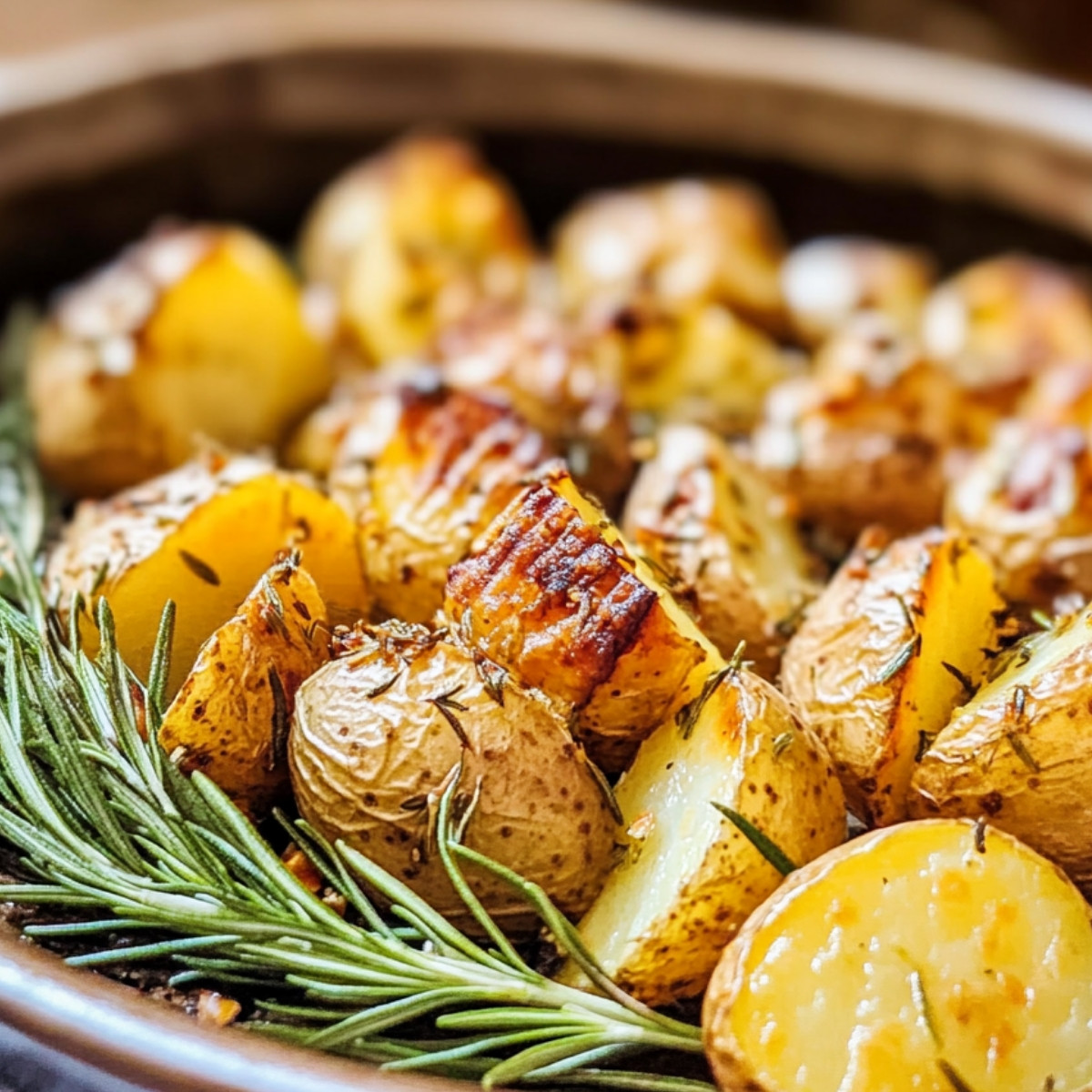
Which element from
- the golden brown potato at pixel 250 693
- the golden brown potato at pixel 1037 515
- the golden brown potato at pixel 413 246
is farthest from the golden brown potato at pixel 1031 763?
the golden brown potato at pixel 413 246

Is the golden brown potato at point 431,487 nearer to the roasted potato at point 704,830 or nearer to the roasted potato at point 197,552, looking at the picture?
the roasted potato at point 197,552

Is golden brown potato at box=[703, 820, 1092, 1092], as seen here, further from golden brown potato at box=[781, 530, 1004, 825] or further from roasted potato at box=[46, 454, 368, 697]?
roasted potato at box=[46, 454, 368, 697]

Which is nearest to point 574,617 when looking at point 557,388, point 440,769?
point 440,769

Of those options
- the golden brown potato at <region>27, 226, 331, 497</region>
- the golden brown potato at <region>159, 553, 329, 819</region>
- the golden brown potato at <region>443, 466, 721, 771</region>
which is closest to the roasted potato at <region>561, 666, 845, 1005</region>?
the golden brown potato at <region>443, 466, 721, 771</region>

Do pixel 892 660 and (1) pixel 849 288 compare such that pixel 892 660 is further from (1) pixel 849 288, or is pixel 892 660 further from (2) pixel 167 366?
(1) pixel 849 288

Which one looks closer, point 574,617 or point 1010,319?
point 574,617

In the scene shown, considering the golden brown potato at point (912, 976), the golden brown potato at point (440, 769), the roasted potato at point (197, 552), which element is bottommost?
the golden brown potato at point (912, 976)
